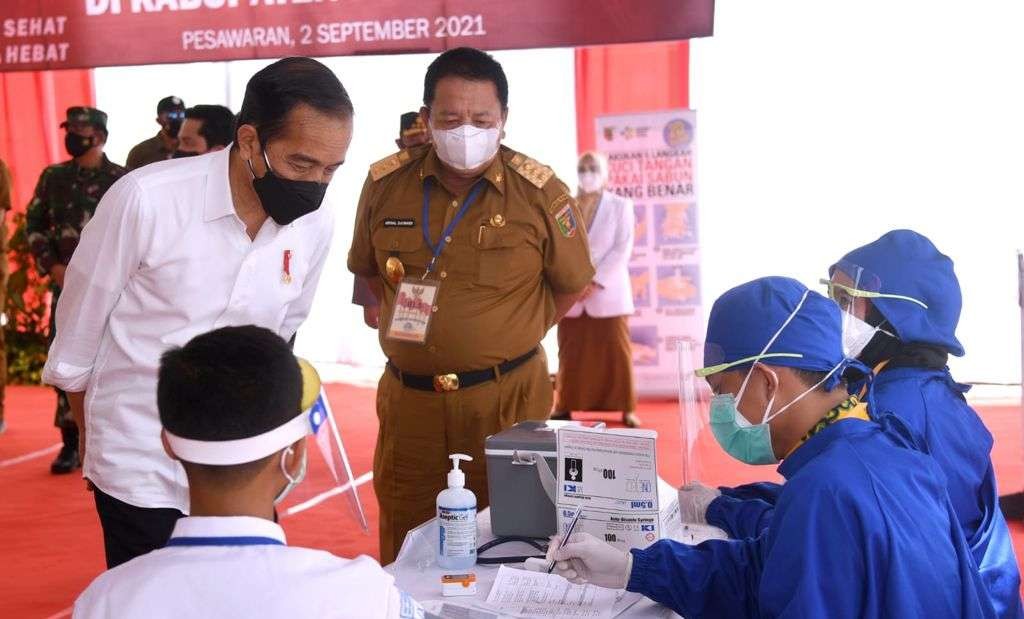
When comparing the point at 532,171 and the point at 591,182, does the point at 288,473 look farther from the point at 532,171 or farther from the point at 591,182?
the point at 591,182

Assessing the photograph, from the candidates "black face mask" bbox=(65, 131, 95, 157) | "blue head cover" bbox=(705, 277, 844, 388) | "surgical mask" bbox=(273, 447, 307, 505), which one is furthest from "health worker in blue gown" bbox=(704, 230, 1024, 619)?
"black face mask" bbox=(65, 131, 95, 157)

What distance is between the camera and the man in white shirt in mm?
2135

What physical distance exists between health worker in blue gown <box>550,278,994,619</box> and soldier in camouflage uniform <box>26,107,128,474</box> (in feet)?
12.7

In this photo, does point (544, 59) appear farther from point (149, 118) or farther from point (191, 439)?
point (191, 439)

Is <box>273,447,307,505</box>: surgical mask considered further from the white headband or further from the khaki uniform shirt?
the khaki uniform shirt

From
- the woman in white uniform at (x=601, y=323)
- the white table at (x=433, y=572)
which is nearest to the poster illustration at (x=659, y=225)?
the woman in white uniform at (x=601, y=323)

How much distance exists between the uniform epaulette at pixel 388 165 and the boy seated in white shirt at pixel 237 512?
1.84 metres

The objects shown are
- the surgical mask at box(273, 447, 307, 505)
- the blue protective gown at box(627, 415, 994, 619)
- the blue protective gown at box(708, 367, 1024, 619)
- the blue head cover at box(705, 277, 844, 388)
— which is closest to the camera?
the surgical mask at box(273, 447, 307, 505)

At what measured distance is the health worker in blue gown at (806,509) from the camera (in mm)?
1744

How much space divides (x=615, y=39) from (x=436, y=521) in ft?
5.86

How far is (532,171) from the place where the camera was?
10.6 ft

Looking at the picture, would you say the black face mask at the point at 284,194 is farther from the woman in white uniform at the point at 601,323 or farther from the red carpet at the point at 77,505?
the woman in white uniform at the point at 601,323

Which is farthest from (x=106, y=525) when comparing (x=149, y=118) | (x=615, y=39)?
(x=149, y=118)

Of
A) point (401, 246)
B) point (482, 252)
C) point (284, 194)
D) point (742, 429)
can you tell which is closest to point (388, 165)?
point (401, 246)
